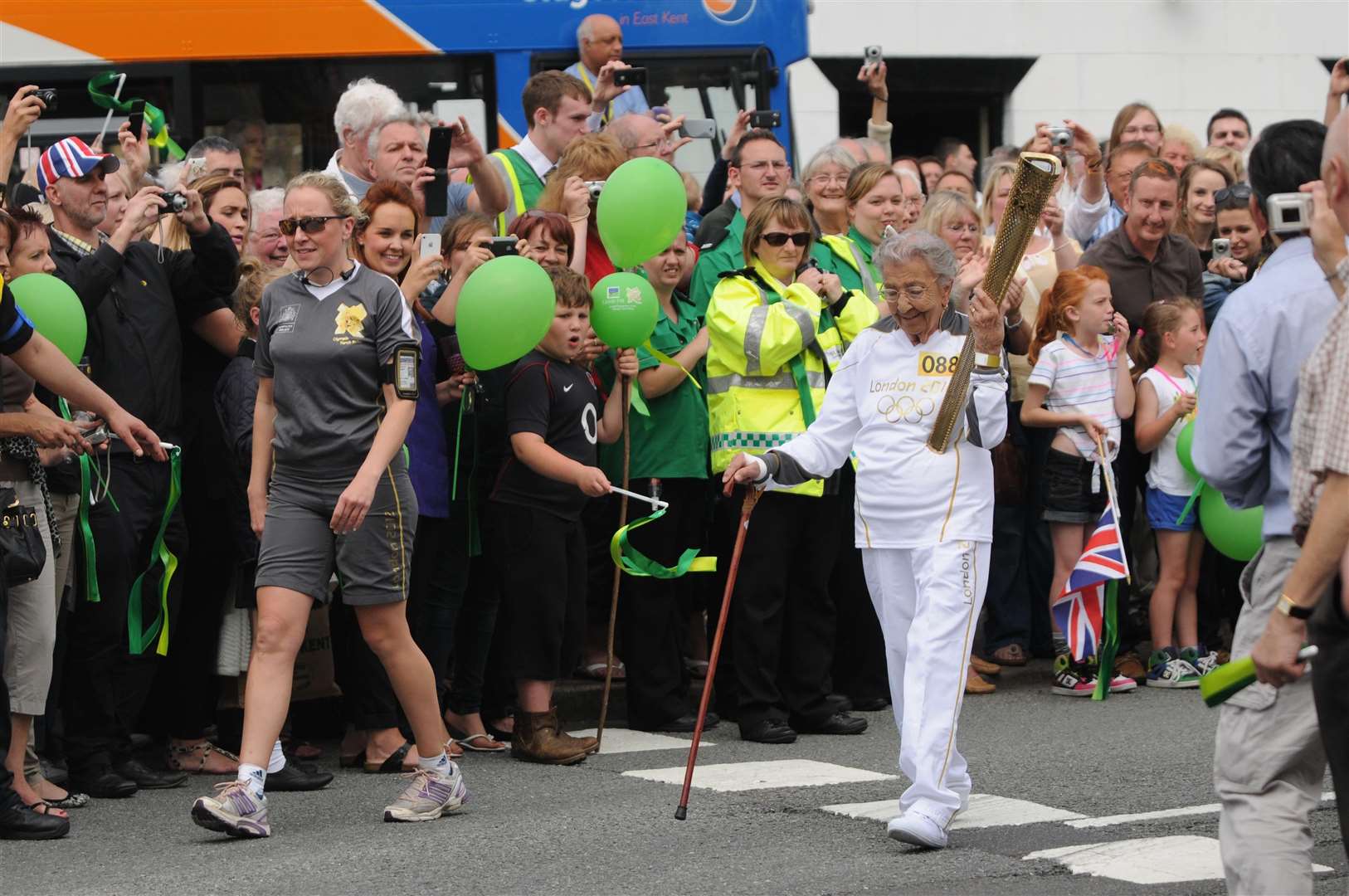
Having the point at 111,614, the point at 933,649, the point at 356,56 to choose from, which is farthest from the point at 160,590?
the point at 356,56

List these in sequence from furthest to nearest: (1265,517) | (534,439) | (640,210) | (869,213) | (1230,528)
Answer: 1. (1230,528)
2. (869,213)
3. (640,210)
4. (534,439)
5. (1265,517)

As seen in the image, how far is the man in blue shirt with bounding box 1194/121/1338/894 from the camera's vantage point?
4535 mm

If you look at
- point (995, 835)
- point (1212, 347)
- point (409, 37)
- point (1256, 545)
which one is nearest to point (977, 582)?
point (995, 835)

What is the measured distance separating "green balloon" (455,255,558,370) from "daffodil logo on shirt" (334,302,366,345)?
848 millimetres

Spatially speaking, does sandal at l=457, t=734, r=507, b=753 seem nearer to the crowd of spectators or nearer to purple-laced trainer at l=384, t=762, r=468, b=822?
the crowd of spectators

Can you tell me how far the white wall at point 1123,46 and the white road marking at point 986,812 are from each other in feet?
50.4

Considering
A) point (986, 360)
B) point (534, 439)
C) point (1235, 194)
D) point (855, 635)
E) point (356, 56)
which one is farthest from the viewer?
point (356, 56)

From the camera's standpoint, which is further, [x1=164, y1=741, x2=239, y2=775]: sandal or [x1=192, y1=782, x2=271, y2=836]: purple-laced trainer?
[x1=164, y1=741, x2=239, y2=775]: sandal

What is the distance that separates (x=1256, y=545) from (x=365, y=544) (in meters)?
4.90

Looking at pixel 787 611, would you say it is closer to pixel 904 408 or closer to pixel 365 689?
pixel 365 689

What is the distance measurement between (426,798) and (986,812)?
6.20 ft

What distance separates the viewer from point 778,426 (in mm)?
8523

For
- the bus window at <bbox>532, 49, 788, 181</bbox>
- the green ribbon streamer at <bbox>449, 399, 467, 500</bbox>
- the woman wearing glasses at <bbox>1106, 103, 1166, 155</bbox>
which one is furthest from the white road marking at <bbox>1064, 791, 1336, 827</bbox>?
the bus window at <bbox>532, 49, 788, 181</bbox>

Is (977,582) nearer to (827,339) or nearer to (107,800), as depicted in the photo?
(827,339)
